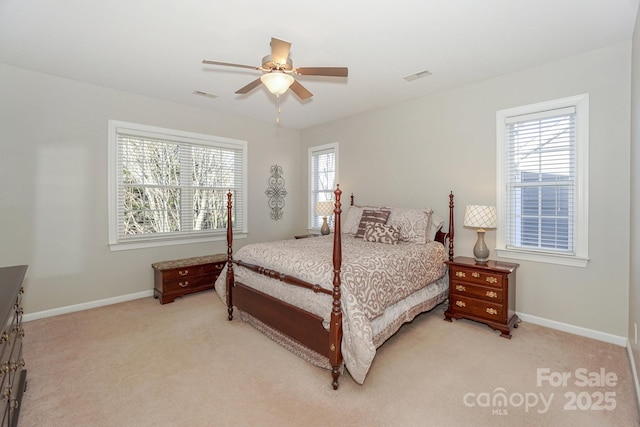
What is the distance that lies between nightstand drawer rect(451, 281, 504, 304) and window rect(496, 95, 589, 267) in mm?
632

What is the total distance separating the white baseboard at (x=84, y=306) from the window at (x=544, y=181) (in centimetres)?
471

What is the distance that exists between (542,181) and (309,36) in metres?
2.83

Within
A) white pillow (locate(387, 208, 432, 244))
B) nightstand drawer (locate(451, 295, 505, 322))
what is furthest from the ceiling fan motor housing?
nightstand drawer (locate(451, 295, 505, 322))

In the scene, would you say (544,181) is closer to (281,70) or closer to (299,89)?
(299,89)

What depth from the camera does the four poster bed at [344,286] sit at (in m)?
2.19

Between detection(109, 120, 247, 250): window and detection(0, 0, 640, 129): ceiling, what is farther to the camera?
detection(109, 120, 247, 250): window

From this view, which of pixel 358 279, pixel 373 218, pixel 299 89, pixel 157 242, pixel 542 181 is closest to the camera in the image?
pixel 358 279

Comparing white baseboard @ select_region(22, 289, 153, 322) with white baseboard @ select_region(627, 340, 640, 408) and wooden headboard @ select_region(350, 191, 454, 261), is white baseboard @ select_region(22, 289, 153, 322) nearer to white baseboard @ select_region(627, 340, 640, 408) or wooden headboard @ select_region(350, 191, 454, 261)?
wooden headboard @ select_region(350, 191, 454, 261)

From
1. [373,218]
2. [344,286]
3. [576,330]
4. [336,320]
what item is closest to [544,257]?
[576,330]

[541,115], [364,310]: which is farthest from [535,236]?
[364,310]

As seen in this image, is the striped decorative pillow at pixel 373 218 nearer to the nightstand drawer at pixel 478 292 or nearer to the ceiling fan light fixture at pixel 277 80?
the nightstand drawer at pixel 478 292

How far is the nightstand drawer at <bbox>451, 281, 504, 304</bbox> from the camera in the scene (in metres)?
3.00

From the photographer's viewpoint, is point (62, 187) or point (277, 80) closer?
point (277, 80)

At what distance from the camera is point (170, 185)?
4.41 meters
